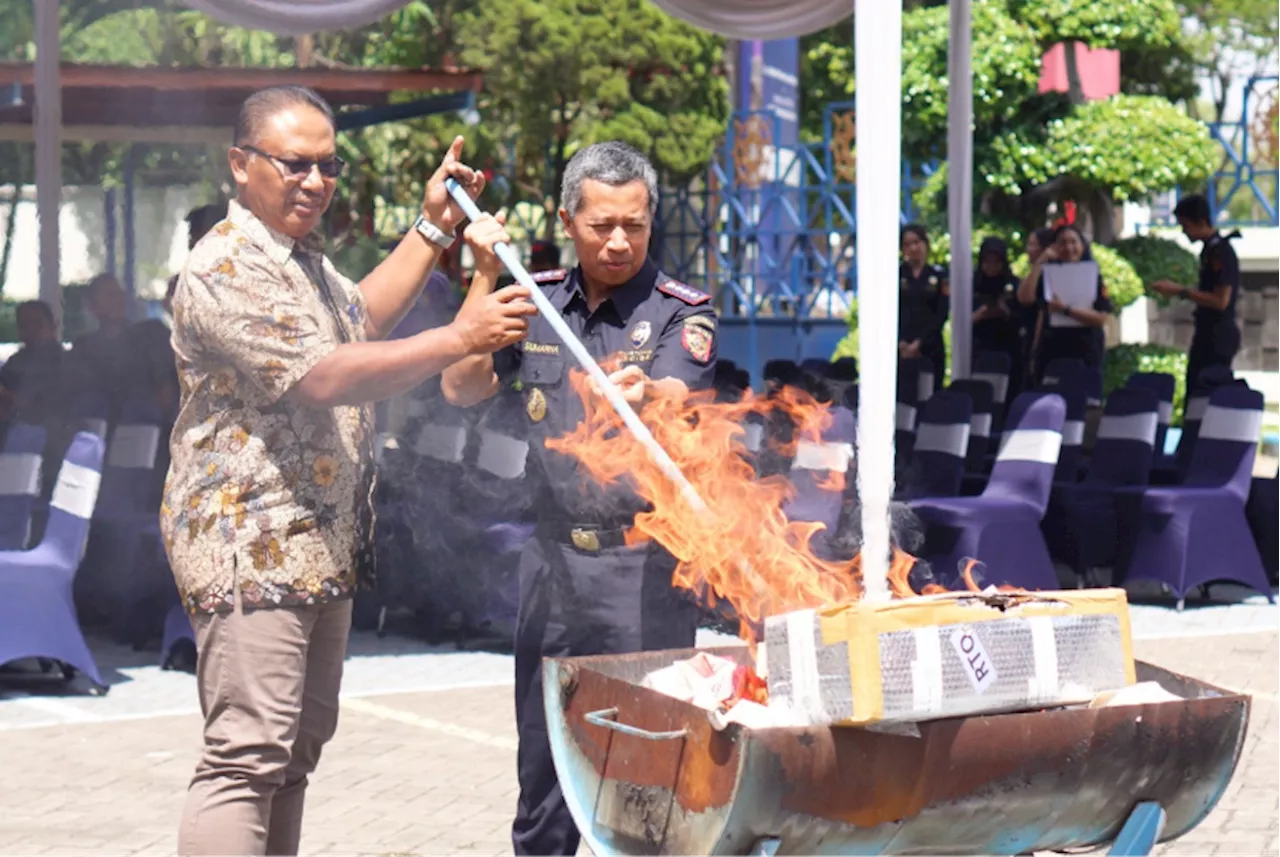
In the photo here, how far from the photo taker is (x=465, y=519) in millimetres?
9297

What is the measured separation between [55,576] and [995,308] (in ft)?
25.0

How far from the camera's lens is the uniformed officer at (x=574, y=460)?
480 cm

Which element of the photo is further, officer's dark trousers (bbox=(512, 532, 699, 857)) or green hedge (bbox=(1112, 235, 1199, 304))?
green hedge (bbox=(1112, 235, 1199, 304))

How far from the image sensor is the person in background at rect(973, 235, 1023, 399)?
1405 centimetres

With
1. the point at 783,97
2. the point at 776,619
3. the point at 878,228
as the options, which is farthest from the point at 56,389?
the point at 783,97

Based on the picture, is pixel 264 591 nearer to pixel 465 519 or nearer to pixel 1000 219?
pixel 465 519

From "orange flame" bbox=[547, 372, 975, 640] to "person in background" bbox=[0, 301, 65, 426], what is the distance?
6136mm

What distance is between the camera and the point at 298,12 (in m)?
10.5

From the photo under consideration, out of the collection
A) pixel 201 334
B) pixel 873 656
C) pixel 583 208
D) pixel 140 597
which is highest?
pixel 583 208

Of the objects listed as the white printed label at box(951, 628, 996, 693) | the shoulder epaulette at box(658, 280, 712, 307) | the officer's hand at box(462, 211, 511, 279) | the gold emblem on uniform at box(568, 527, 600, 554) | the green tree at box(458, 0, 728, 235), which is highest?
the green tree at box(458, 0, 728, 235)

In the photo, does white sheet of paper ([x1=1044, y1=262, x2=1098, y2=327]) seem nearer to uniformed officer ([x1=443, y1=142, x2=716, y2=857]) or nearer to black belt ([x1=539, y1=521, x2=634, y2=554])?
uniformed officer ([x1=443, y1=142, x2=716, y2=857])

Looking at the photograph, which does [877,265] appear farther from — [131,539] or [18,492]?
[131,539]

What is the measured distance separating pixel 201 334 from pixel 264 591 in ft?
1.84

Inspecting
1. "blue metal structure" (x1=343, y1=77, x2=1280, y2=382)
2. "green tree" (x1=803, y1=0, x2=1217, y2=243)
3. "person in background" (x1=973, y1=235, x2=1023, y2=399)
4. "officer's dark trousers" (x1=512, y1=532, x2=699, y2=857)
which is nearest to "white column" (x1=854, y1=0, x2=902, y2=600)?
"officer's dark trousers" (x1=512, y1=532, x2=699, y2=857)
